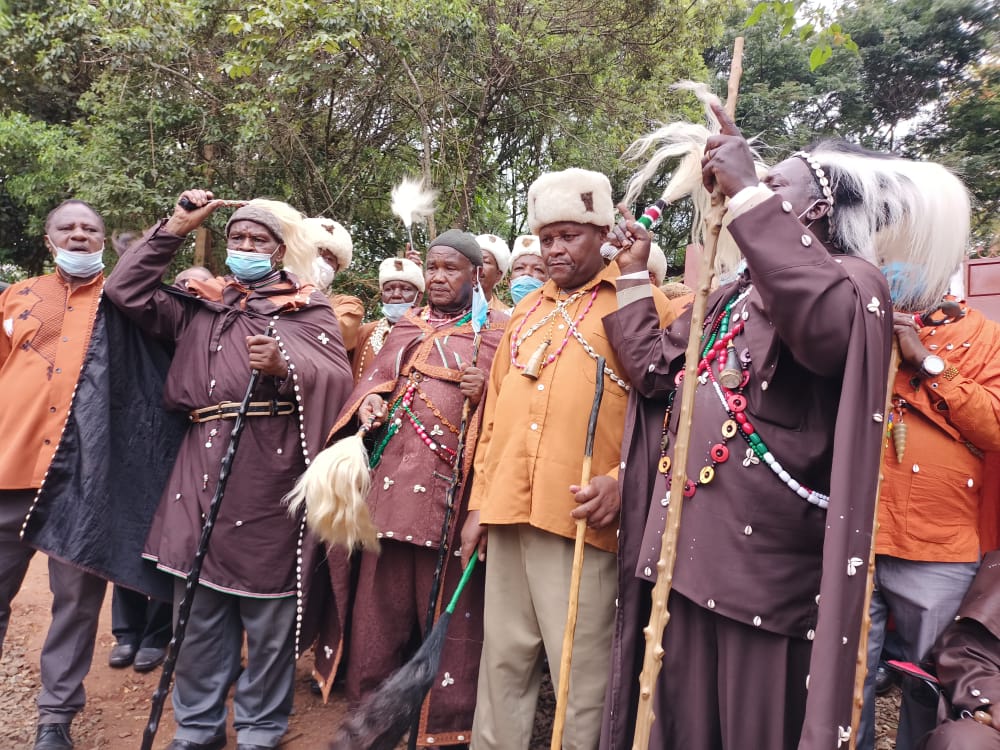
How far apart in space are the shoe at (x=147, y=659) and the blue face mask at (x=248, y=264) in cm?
259

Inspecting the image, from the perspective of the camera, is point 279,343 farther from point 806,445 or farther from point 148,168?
point 148,168

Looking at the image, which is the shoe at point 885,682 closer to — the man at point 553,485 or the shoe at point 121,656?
the man at point 553,485

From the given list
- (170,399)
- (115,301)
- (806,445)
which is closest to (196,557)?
(170,399)

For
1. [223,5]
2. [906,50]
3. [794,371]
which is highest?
[906,50]

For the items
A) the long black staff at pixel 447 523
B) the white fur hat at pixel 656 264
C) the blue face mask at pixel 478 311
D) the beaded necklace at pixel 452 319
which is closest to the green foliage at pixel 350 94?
the white fur hat at pixel 656 264

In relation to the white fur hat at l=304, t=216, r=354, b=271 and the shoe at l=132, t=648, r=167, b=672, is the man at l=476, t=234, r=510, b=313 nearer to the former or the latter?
the white fur hat at l=304, t=216, r=354, b=271

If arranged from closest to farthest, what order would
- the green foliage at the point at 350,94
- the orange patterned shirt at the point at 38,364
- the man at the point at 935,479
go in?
the man at the point at 935,479 < the orange patterned shirt at the point at 38,364 < the green foliage at the point at 350,94

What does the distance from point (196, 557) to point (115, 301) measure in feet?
4.57

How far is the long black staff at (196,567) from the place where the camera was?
10.3 feet

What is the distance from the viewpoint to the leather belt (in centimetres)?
370

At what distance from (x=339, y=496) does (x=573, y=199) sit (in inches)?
66.4

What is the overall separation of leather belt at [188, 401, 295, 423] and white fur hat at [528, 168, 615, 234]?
1.66 meters

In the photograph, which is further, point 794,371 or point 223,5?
point 223,5

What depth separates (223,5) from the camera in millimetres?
9961
